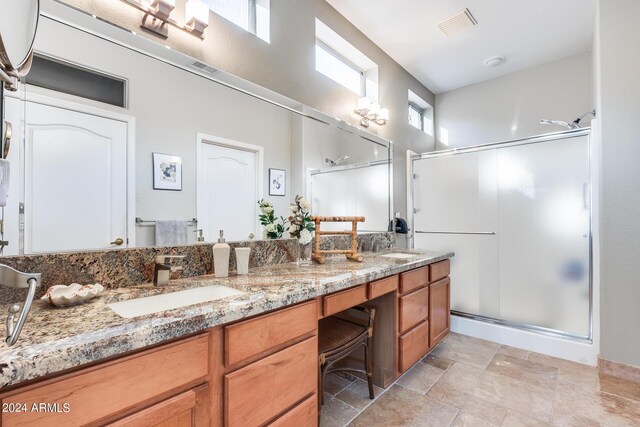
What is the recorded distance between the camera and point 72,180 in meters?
1.17

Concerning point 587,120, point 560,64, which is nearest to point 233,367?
point 587,120

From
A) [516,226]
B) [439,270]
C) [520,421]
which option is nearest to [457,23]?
[516,226]

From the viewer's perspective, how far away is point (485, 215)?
3031mm

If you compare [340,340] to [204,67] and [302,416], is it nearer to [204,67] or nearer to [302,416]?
[302,416]

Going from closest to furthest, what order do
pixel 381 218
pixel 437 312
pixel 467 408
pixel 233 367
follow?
pixel 233 367
pixel 467 408
pixel 437 312
pixel 381 218

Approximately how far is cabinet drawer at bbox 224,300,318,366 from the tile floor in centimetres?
81

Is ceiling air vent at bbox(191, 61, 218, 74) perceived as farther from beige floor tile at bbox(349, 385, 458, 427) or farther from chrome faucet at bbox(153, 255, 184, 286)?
beige floor tile at bbox(349, 385, 458, 427)

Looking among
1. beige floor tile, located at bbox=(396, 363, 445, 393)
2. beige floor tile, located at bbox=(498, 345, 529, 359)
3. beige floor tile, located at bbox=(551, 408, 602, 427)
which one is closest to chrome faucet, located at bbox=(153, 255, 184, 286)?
beige floor tile, located at bbox=(396, 363, 445, 393)

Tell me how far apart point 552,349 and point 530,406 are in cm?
98

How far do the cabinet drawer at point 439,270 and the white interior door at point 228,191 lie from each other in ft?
4.63

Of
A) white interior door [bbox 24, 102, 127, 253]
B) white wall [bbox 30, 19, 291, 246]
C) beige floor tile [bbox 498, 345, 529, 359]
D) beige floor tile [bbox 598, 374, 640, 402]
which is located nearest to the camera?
white interior door [bbox 24, 102, 127, 253]

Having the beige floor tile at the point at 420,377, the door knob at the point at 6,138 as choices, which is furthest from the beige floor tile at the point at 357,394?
the door knob at the point at 6,138

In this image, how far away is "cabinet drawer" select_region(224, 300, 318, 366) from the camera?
0.99 m

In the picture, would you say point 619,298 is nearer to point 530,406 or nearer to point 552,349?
point 552,349
